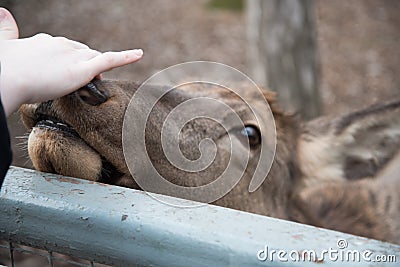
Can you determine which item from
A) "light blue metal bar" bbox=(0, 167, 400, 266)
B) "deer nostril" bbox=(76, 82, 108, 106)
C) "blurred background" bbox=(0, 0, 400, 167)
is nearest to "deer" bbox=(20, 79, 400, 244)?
"deer nostril" bbox=(76, 82, 108, 106)

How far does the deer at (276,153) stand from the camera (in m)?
2.00

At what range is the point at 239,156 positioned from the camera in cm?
298

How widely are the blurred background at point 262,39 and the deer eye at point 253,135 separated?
3.08m

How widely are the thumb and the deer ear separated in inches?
86.3

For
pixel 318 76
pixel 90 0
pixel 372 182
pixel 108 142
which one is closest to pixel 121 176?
pixel 108 142

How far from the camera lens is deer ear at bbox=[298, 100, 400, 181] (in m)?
3.57

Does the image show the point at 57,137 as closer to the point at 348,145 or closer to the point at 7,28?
the point at 7,28

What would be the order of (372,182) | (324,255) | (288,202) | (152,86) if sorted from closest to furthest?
(324,255), (152,86), (288,202), (372,182)

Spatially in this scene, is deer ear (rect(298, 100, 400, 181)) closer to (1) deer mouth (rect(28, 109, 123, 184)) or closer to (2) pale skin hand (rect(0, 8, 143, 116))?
(1) deer mouth (rect(28, 109, 123, 184))

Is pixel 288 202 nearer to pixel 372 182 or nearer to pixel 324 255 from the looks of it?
pixel 372 182

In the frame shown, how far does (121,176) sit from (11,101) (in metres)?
0.71

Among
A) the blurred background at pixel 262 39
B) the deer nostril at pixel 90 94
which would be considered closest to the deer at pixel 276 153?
the deer nostril at pixel 90 94

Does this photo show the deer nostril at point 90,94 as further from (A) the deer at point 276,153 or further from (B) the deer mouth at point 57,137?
(B) the deer mouth at point 57,137

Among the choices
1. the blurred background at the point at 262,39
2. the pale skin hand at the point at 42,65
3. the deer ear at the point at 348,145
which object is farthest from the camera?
the blurred background at the point at 262,39
